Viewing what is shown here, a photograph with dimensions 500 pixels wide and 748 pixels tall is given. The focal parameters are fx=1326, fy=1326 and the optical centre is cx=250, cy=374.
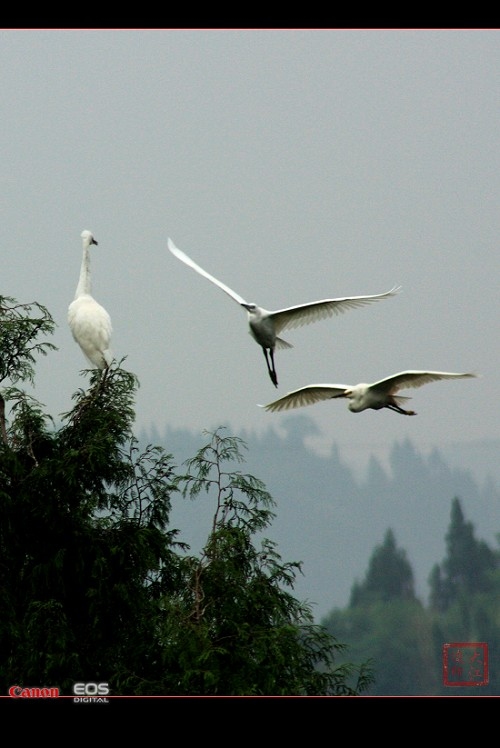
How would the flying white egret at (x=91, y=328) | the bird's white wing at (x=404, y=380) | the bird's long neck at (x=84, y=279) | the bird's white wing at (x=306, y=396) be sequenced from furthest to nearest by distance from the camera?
the bird's long neck at (x=84, y=279), the flying white egret at (x=91, y=328), the bird's white wing at (x=306, y=396), the bird's white wing at (x=404, y=380)

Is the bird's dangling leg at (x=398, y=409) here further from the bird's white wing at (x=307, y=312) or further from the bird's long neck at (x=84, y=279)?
the bird's long neck at (x=84, y=279)

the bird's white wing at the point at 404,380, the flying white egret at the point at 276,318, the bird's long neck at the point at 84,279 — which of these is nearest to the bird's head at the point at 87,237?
the bird's long neck at the point at 84,279

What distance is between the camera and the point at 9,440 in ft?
40.8

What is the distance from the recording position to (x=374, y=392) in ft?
35.9

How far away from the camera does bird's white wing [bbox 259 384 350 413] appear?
37.6 feet

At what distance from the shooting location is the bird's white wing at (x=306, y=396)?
11445 millimetres

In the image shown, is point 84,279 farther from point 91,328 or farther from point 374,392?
point 374,392

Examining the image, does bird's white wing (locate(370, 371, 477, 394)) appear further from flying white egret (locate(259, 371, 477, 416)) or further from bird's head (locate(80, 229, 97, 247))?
bird's head (locate(80, 229, 97, 247))

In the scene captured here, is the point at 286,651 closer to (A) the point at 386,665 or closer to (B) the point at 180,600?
(B) the point at 180,600

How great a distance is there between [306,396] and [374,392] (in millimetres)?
876

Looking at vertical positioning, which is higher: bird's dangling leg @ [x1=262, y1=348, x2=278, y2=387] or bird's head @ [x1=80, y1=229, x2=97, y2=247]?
bird's head @ [x1=80, y1=229, x2=97, y2=247]

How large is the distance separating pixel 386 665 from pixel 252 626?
574 inches

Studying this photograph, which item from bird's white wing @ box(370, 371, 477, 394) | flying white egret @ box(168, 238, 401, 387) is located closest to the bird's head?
flying white egret @ box(168, 238, 401, 387)

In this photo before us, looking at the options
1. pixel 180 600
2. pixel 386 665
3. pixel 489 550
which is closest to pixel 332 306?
pixel 180 600
